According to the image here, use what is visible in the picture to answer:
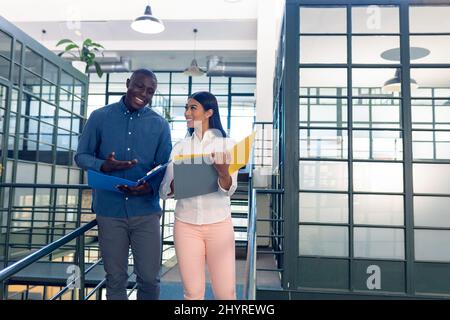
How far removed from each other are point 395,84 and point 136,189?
2736 mm

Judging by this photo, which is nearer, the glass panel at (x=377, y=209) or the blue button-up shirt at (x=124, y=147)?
the blue button-up shirt at (x=124, y=147)

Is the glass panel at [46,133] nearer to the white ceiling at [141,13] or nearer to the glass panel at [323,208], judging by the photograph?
the white ceiling at [141,13]

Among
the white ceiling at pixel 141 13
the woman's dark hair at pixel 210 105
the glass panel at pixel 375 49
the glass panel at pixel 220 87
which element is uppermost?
the white ceiling at pixel 141 13

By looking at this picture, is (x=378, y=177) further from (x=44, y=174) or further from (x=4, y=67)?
(x=44, y=174)

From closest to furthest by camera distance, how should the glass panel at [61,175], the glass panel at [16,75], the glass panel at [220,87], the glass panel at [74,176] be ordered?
the glass panel at [16,75] → the glass panel at [61,175] → the glass panel at [74,176] → the glass panel at [220,87]

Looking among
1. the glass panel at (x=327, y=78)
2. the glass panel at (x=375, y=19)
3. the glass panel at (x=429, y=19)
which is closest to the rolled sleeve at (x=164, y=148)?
the glass panel at (x=327, y=78)

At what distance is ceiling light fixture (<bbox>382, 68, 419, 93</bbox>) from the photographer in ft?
10.8

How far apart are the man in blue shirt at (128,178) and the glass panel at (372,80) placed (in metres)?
2.24

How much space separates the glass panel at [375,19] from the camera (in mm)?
3295

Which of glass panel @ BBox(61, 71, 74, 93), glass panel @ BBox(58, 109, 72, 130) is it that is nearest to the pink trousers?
glass panel @ BBox(58, 109, 72, 130)

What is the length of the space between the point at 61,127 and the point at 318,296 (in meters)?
4.52

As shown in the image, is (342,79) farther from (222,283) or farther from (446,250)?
(222,283)

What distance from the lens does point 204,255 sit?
154 centimetres

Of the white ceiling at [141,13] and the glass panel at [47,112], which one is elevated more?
the white ceiling at [141,13]
